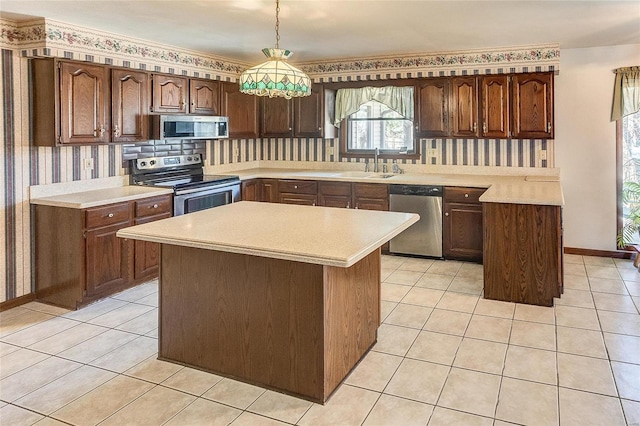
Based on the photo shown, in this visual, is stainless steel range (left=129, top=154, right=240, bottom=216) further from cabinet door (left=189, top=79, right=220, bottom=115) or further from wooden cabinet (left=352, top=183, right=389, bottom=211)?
wooden cabinet (left=352, top=183, right=389, bottom=211)

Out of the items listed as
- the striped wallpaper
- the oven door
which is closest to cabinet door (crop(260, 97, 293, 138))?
the striped wallpaper

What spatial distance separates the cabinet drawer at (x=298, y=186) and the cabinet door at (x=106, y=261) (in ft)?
7.26

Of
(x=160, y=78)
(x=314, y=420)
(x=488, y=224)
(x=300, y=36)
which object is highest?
(x=300, y=36)

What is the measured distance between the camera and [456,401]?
8.20 ft

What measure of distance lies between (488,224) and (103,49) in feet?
12.0

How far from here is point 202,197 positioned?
507 centimetres

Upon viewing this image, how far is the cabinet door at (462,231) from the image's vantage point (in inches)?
201

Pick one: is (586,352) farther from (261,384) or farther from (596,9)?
(596,9)

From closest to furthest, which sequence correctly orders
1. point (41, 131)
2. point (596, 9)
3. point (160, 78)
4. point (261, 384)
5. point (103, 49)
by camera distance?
point (261, 384), point (596, 9), point (41, 131), point (103, 49), point (160, 78)

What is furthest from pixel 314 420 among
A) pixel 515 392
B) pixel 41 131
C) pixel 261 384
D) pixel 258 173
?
pixel 258 173

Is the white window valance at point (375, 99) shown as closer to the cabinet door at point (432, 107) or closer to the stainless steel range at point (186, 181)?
the cabinet door at point (432, 107)

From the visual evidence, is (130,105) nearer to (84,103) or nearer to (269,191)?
(84,103)

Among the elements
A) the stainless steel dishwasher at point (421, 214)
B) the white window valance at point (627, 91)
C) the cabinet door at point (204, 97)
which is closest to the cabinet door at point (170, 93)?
the cabinet door at point (204, 97)

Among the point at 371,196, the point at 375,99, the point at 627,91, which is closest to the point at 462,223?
the point at 371,196
